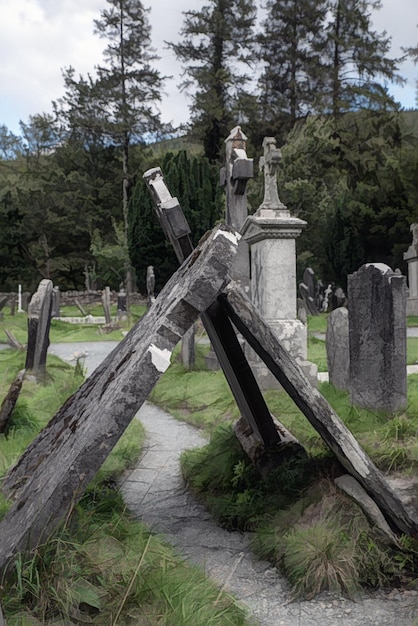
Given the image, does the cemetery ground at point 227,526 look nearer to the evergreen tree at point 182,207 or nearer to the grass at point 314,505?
the grass at point 314,505

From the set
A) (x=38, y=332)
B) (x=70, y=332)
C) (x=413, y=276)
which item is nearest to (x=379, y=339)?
(x=38, y=332)

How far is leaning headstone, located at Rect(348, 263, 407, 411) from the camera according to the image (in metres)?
5.28

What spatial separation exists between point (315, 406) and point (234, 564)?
1.02 m

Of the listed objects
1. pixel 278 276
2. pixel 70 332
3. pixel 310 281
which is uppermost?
pixel 278 276

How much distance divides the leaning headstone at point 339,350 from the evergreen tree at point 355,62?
33657 millimetres

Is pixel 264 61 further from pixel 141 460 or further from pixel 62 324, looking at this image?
pixel 141 460

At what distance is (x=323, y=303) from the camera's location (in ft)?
87.3

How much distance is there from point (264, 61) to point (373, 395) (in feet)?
128

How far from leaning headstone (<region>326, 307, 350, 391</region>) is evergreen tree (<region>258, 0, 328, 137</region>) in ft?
111

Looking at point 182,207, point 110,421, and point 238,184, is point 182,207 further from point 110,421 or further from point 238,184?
point 110,421

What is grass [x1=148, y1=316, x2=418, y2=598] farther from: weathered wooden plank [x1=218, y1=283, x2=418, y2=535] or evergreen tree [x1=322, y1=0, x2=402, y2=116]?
evergreen tree [x1=322, y1=0, x2=402, y2=116]

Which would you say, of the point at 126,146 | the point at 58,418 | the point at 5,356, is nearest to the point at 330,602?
the point at 58,418

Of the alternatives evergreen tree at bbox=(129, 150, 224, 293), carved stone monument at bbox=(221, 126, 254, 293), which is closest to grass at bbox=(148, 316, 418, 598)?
carved stone monument at bbox=(221, 126, 254, 293)

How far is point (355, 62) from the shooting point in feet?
125
